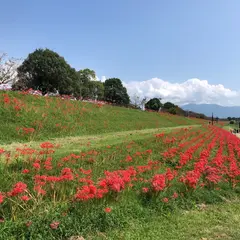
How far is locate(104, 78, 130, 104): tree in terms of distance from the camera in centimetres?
5603

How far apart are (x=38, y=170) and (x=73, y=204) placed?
5.43ft

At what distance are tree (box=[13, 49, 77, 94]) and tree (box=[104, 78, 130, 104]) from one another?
72.1ft

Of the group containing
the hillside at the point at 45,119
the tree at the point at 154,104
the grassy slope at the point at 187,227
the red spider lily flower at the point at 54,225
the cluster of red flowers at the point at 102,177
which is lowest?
the grassy slope at the point at 187,227

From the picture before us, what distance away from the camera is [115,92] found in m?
56.0

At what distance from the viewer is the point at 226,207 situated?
5.09 meters

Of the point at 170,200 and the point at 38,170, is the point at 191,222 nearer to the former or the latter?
the point at 170,200

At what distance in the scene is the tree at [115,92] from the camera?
5603 centimetres

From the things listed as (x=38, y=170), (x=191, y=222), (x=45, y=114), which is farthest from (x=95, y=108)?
(x=191, y=222)

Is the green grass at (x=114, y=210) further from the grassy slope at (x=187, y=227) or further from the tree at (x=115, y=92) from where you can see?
the tree at (x=115, y=92)

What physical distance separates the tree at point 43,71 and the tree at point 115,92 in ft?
72.1

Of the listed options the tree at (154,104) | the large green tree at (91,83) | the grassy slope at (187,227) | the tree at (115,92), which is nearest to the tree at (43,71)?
the large green tree at (91,83)

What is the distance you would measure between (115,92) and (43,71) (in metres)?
25.1

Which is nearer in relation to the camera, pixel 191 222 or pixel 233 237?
pixel 233 237

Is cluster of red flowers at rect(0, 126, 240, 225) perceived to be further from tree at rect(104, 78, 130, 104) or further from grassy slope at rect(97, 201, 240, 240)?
tree at rect(104, 78, 130, 104)
